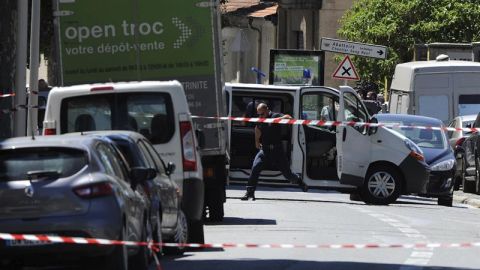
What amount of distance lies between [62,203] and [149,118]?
14.5 ft

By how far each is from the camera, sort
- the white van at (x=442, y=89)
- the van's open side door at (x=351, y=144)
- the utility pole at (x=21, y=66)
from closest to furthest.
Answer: the utility pole at (x=21, y=66) < the van's open side door at (x=351, y=144) < the white van at (x=442, y=89)

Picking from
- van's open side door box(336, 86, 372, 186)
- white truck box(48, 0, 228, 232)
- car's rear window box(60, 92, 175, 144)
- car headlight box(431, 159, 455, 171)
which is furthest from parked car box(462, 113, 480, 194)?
car's rear window box(60, 92, 175, 144)

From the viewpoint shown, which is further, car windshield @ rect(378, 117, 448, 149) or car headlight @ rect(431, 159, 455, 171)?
car windshield @ rect(378, 117, 448, 149)

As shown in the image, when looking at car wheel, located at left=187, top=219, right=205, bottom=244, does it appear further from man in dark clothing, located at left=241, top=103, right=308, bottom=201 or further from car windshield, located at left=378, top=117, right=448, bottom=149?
car windshield, located at left=378, top=117, right=448, bottom=149

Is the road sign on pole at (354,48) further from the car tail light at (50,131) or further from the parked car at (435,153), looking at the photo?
the car tail light at (50,131)

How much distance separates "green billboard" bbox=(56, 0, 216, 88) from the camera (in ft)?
59.2

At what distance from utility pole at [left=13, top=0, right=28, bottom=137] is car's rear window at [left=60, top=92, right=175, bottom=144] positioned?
503 centimetres

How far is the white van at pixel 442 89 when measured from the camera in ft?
110

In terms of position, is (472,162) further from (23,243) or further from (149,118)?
(23,243)

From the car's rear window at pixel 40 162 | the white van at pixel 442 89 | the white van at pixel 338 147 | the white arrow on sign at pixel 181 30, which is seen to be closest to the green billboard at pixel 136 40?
the white arrow on sign at pixel 181 30

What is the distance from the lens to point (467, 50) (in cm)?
4050

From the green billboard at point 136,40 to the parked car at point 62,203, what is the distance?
6592mm

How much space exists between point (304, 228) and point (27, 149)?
709 centimetres

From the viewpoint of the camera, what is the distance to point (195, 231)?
1527 cm
